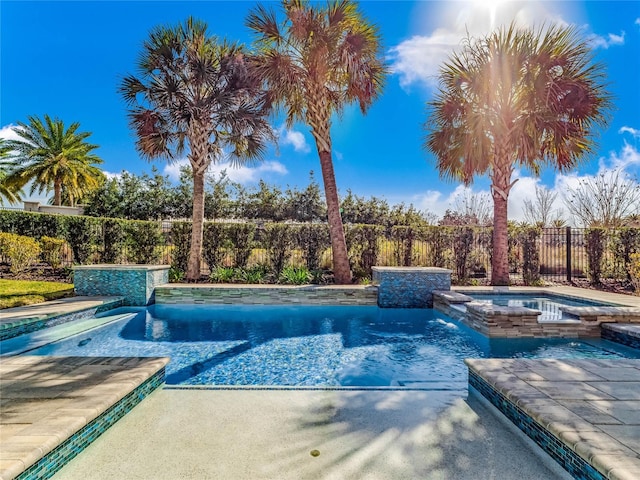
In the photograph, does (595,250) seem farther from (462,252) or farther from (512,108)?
(512,108)

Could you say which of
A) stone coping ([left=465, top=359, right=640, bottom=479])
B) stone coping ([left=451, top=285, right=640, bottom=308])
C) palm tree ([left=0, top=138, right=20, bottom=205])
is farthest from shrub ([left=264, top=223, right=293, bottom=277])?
palm tree ([left=0, top=138, right=20, bottom=205])

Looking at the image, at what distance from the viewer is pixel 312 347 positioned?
5980 mm

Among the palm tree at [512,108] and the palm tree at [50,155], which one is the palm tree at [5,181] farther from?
the palm tree at [512,108]

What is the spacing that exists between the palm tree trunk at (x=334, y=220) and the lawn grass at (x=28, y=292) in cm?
716

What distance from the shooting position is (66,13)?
902 cm

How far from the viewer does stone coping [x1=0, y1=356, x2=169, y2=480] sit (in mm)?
2262

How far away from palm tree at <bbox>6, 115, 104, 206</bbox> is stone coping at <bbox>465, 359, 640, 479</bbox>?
30.1 meters

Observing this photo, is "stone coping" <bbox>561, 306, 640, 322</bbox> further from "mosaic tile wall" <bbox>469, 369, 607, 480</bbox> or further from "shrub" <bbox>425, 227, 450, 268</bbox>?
"shrub" <bbox>425, 227, 450, 268</bbox>

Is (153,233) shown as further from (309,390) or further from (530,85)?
(530,85)

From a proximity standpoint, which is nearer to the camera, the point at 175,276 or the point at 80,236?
the point at 175,276

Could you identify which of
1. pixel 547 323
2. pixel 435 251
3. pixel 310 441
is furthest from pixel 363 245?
pixel 310 441

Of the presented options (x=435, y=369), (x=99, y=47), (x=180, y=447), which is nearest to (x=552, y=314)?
(x=435, y=369)

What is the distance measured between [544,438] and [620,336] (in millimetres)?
4694

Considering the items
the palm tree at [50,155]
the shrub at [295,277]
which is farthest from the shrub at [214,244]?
the palm tree at [50,155]
